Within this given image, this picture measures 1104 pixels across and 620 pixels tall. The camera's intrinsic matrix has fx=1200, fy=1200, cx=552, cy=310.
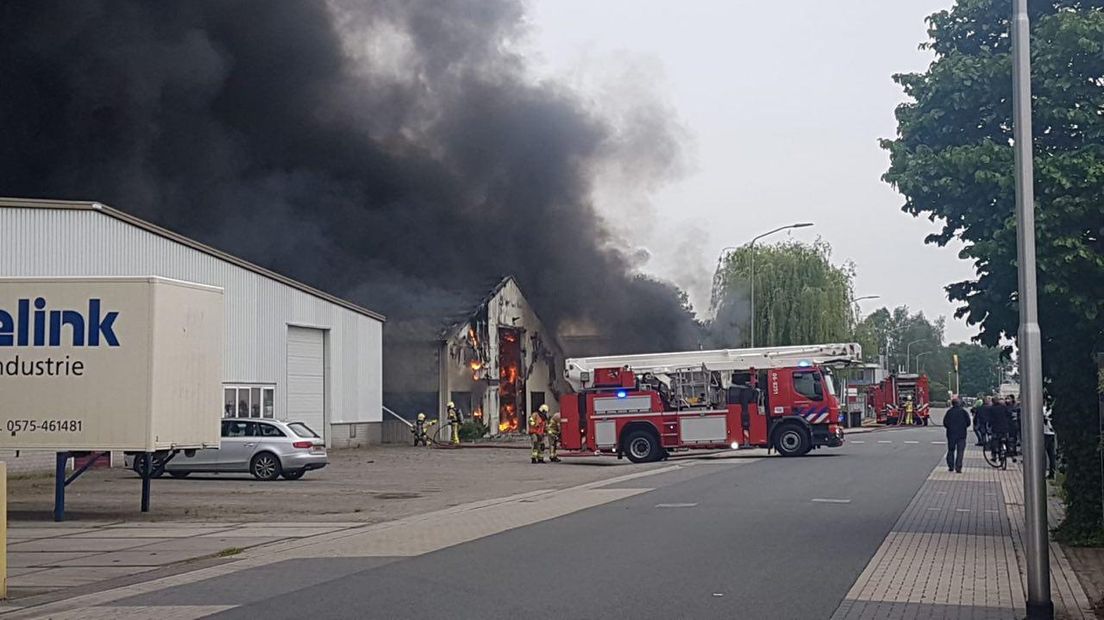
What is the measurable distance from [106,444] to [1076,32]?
42.0 feet

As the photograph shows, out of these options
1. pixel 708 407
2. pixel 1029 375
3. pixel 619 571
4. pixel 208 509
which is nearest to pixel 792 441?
pixel 708 407

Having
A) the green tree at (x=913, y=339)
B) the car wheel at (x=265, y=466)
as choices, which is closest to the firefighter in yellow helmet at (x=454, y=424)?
the car wheel at (x=265, y=466)

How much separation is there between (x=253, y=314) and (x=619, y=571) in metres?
24.7

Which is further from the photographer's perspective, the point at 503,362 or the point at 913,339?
the point at 913,339

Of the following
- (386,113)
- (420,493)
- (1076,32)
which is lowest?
(420,493)

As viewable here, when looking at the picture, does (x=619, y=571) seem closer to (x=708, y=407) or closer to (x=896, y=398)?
(x=708, y=407)

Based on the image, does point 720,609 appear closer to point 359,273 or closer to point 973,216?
point 973,216

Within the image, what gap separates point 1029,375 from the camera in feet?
29.4

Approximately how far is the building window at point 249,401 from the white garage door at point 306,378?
47.2 inches

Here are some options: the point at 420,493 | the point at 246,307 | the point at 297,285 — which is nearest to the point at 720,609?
the point at 420,493

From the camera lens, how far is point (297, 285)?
3631 cm

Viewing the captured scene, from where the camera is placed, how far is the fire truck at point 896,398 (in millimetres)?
64500

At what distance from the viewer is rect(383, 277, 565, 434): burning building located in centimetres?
4703

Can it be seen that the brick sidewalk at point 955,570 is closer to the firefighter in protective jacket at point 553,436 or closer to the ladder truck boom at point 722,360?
the ladder truck boom at point 722,360
